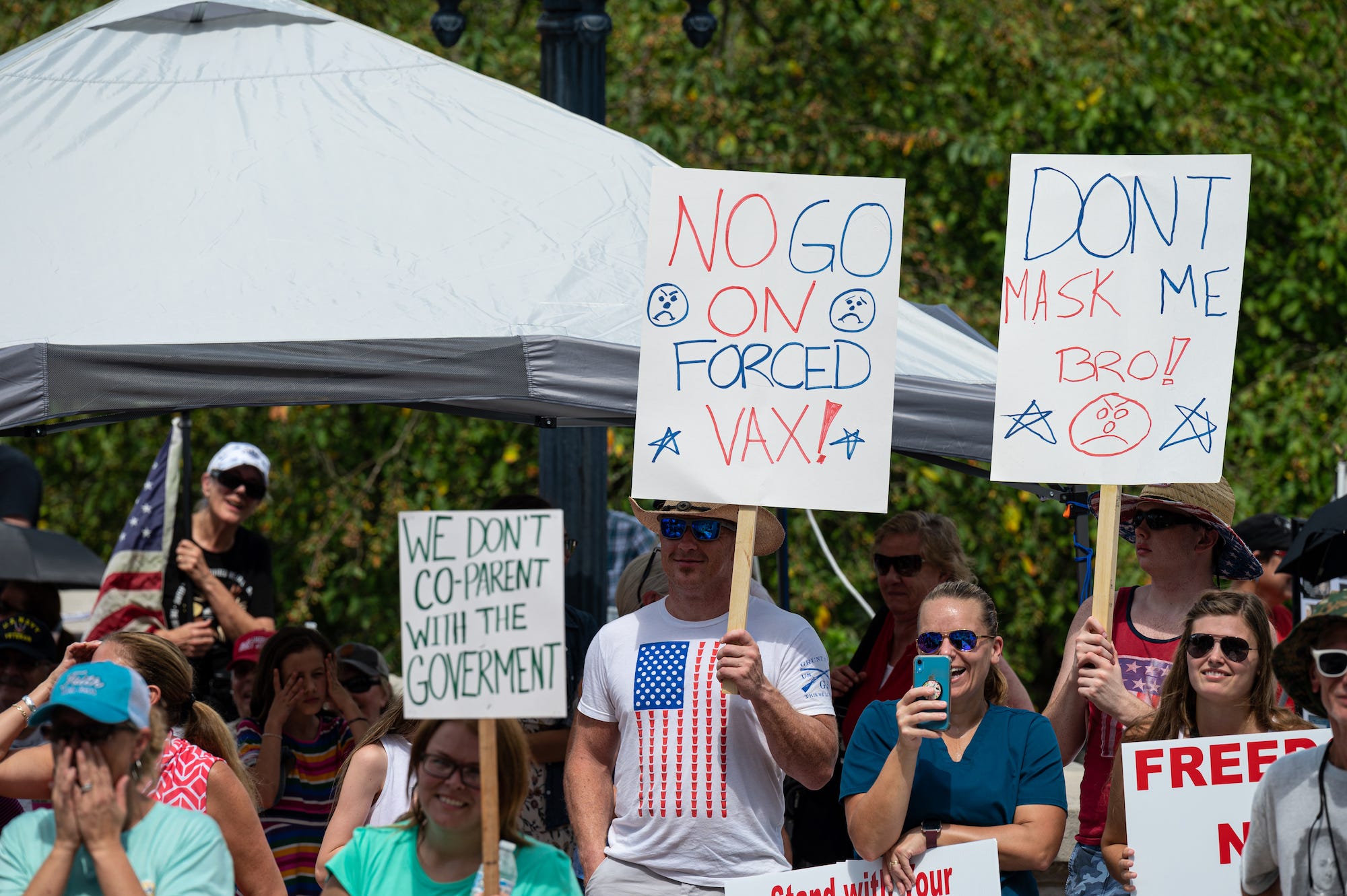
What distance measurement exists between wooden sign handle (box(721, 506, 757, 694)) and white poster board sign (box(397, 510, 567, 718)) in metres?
0.65

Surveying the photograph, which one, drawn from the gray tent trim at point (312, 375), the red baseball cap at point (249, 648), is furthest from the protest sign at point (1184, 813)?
the red baseball cap at point (249, 648)

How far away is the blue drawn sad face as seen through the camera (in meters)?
4.04

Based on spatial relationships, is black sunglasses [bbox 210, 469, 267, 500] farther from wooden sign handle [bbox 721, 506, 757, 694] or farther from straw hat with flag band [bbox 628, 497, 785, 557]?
wooden sign handle [bbox 721, 506, 757, 694]

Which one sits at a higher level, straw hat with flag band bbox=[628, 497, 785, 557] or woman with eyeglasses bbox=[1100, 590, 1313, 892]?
straw hat with flag band bbox=[628, 497, 785, 557]

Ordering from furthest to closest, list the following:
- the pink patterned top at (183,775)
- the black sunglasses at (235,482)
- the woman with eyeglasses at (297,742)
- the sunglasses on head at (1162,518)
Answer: the black sunglasses at (235,482) < the woman with eyeglasses at (297,742) < the sunglasses on head at (1162,518) < the pink patterned top at (183,775)

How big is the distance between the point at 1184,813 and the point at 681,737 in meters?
1.15

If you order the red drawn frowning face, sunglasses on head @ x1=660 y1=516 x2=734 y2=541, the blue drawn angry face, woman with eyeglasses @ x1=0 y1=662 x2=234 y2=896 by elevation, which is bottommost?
woman with eyeglasses @ x1=0 y1=662 x2=234 y2=896

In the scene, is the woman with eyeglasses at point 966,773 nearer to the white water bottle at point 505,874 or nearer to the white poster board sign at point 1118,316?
the white poster board sign at point 1118,316

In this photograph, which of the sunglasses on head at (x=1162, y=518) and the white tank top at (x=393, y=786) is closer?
the white tank top at (x=393, y=786)

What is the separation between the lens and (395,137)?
522 cm

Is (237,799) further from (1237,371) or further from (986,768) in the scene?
(1237,371)

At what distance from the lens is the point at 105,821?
2.99 metres

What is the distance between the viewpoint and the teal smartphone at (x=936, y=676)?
3596 millimetres

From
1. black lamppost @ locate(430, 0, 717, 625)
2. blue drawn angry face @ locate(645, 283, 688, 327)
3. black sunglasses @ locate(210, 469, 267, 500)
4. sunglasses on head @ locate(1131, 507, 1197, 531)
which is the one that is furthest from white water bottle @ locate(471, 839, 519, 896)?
black sunglasses @ locate(210, 469, 267, 500)
